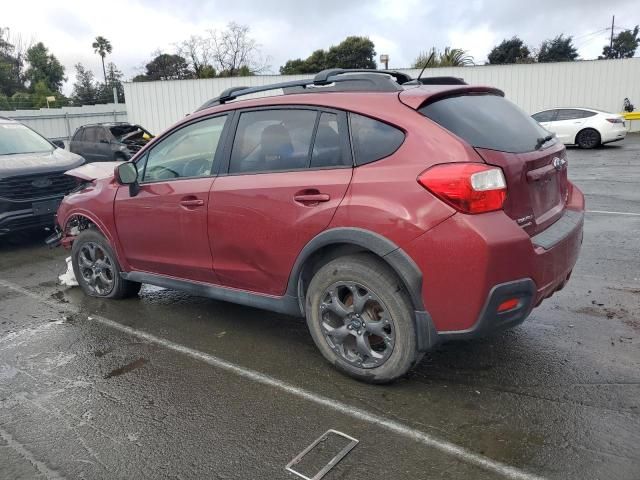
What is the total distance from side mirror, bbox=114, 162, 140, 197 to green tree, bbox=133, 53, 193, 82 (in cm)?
4544

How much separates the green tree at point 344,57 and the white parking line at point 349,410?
4384 centimetres

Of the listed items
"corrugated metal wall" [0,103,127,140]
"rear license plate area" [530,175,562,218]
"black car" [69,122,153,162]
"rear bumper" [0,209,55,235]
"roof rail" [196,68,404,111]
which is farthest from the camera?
"corrugated metal wall" [0,103,127,140]

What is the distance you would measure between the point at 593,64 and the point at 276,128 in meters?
26.1

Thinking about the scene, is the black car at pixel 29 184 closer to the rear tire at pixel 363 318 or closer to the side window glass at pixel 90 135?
the rear tire at pixel 363 318

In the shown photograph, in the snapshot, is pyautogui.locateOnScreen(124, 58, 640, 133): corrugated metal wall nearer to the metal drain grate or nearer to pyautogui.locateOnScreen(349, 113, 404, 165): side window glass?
pyautogui.locateOnScreen(349, 113, 404, 165): side window glass

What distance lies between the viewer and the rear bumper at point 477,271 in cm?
278

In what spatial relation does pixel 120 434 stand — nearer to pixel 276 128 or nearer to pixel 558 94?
pixel 276 128

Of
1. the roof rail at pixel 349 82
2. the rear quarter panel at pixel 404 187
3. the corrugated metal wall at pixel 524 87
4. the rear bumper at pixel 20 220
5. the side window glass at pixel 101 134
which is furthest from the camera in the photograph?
the corrugated metal wall at pixel 524 87

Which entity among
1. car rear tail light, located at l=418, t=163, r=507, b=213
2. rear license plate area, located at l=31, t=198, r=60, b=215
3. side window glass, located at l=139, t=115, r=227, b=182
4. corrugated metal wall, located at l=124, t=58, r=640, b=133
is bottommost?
rear license plate area, located at l=31, t=198, r=60, b=215

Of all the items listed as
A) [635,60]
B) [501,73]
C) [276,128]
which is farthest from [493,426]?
[635,60]

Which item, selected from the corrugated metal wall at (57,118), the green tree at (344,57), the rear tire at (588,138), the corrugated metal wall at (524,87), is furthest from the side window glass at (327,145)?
the green tree at (344,57)

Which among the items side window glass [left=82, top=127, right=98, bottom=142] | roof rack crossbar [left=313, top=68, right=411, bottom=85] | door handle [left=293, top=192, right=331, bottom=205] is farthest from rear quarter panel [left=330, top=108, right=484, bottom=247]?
side window glass [left=82, top=127, right=98, bottom=142]

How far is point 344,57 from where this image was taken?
46625 mm

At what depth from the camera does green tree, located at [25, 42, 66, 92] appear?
50500 millimetres
